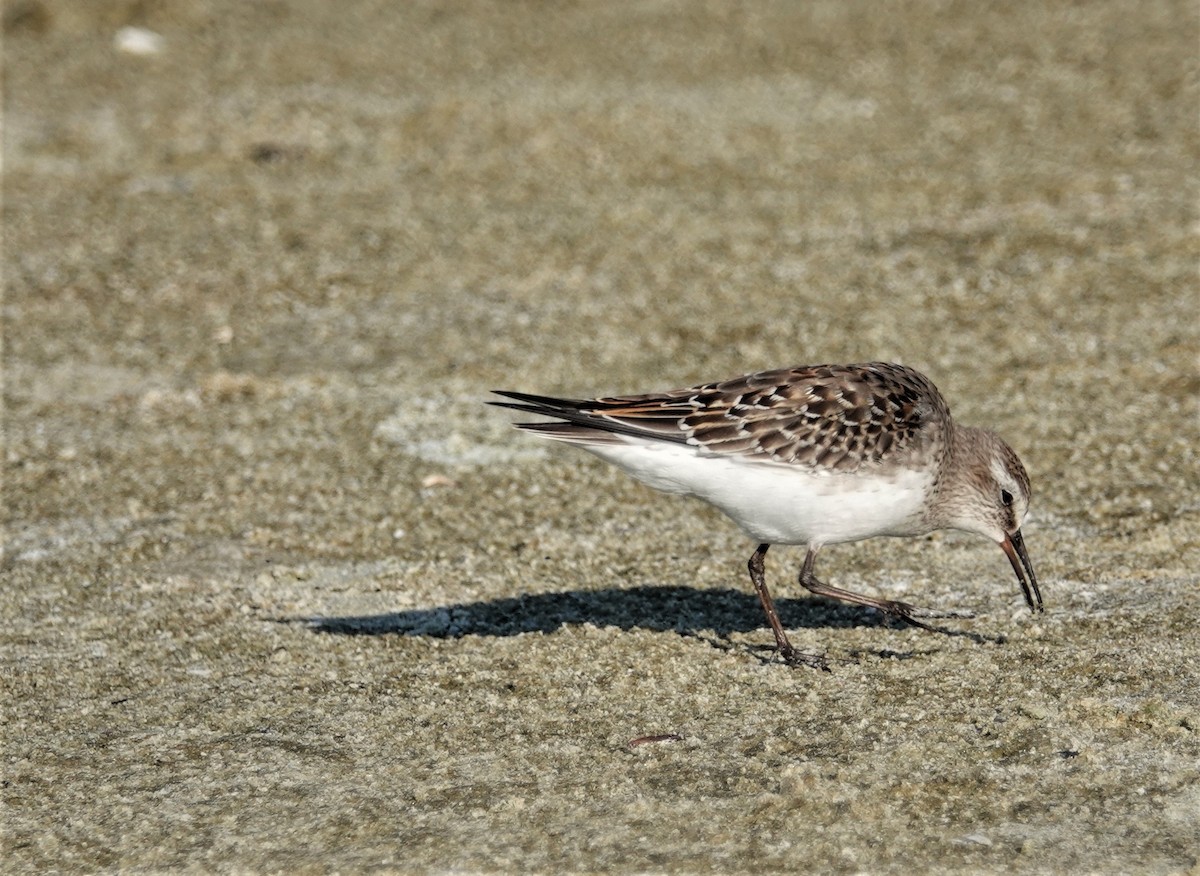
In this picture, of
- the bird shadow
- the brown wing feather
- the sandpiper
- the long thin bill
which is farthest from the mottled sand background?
the brown wing feather

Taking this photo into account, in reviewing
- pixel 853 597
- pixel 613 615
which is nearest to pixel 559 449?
pixel 613 615

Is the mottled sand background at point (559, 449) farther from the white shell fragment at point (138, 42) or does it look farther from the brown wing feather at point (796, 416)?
the brown wing feather at point (796, 416)

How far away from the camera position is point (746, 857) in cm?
472

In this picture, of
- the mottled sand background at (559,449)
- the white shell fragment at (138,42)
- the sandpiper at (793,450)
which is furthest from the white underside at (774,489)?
the white shell fragment at (138,42)

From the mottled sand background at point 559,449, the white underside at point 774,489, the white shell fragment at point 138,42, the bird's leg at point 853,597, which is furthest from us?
the white shell fragment at point 138,42

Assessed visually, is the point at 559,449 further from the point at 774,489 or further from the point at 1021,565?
the point at 1021,565

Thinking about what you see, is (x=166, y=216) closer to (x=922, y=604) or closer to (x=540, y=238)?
(x=540, y=238)

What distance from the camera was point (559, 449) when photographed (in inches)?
336

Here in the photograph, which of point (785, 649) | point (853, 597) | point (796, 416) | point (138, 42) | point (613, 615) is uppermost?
point (138, 42)

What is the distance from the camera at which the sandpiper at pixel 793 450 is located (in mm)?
6070

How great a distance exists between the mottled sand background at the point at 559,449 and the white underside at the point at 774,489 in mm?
587

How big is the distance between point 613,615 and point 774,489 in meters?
1.09

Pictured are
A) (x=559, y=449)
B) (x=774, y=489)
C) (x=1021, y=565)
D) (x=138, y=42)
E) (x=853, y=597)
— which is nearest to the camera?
(x=774, y=489)

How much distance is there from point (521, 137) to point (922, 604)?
7254mm
